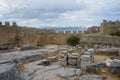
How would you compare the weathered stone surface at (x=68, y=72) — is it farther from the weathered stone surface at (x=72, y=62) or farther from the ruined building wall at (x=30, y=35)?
the ruined building wall at (x=30, y=35)

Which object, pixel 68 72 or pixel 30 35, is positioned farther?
pixel 30 35

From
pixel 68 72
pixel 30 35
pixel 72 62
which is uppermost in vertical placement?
pixel 30 35

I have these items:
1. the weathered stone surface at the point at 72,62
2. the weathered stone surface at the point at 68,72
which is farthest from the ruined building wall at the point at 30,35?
the weathered stone surface at the point at 68,72

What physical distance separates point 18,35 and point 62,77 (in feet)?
69.1

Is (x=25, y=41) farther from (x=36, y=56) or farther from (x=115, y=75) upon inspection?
(x=115, y=75)

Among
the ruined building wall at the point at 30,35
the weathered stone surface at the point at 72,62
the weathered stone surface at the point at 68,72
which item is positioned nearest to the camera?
the weathered stone surface at the point at 68,72

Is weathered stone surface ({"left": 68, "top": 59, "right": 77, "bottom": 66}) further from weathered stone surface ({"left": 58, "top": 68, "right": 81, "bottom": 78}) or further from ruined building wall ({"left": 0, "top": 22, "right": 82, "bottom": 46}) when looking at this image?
ruined building wall ({"left": 0, "top": 22, "right": 82, "bottom": 46})

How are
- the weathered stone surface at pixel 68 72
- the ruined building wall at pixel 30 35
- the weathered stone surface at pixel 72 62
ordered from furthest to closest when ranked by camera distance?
the ruined building wall at pixel 30 35 < the weathered stone surface at pixel 72 62 < the weathered stone surface at pixel 68 72

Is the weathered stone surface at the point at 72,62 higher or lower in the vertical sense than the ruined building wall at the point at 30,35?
lower


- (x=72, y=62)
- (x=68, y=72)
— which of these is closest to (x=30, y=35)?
(x=72, y=62)

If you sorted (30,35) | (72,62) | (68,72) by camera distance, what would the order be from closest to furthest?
(68,72) → (72,62) → (30,35)

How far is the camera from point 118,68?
8961mm

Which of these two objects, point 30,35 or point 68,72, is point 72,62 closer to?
point 68,72

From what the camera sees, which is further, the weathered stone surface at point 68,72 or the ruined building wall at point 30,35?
the ruined building wall at point 30,35
